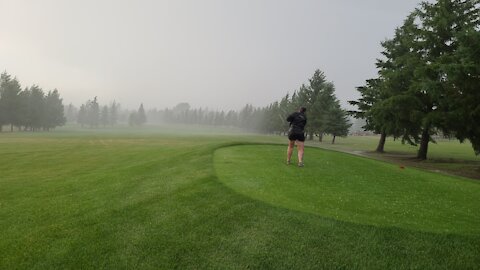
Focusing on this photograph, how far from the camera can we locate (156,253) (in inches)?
228

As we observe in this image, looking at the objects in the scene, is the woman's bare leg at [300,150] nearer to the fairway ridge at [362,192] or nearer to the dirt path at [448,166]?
the fairway ridge at [362,192]

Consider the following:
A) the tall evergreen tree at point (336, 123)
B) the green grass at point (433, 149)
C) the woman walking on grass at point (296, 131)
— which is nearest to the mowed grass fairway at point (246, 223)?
the woman walking on grass at point (296, 131)

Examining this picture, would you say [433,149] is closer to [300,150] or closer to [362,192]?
[300,150]

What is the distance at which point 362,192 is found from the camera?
8961mm

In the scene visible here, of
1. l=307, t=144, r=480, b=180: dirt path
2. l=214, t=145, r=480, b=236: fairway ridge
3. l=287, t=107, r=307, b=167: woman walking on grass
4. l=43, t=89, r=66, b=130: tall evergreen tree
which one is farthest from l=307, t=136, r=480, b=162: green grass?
l=43, t=89, r=66, b=130: tall evergreen tree

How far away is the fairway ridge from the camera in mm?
6750

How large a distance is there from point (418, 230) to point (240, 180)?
4.68 meters

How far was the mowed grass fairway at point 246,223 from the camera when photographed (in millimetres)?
5594

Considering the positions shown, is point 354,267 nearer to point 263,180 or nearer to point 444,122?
point 263,180

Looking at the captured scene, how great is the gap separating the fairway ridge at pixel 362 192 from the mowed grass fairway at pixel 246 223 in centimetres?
4

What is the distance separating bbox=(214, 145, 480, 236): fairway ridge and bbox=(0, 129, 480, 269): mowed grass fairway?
0.12 ft

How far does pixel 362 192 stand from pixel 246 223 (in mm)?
3844

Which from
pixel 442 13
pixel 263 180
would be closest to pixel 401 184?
pixel 263 180

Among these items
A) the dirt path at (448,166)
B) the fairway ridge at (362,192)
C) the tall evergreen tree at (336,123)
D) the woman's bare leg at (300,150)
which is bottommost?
the dirt path at (448,166)
